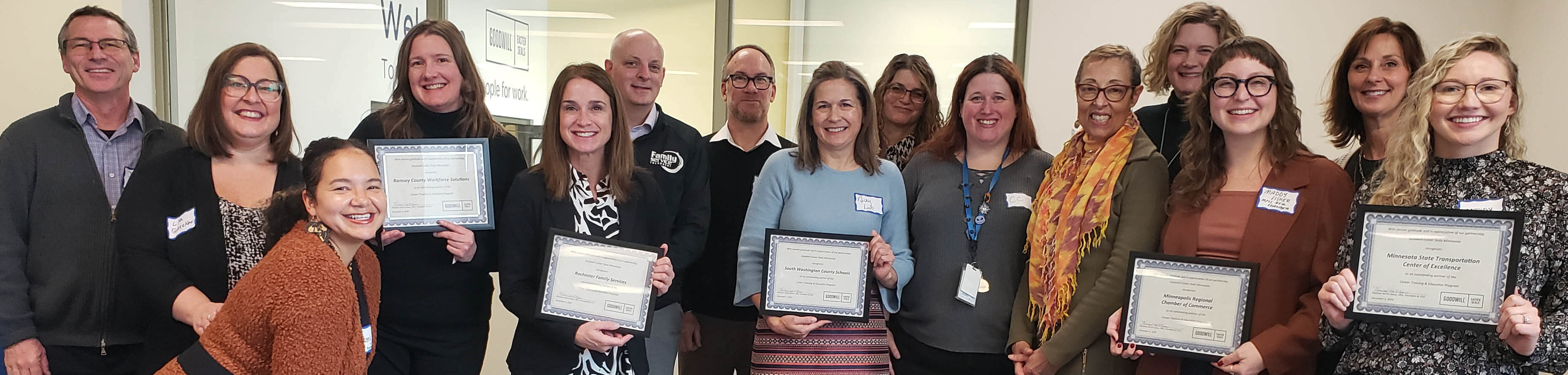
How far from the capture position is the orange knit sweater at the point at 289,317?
6.18 feet

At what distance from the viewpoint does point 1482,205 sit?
75.3 inches

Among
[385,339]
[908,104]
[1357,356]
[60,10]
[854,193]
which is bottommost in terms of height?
[385,339]

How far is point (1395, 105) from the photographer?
8.59 feet

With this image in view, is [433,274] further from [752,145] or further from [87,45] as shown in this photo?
[87,45]

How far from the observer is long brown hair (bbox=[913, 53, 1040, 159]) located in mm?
2777

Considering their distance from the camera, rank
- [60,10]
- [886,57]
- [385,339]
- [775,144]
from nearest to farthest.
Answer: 1. [385,339]
2. [775,144]
3. [60,10]
4. [886,57]

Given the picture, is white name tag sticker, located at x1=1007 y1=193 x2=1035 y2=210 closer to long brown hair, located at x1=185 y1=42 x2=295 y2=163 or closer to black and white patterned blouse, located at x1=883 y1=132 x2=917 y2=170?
black and white patterned blouse, located at x1=883 y1=132 x2=917 y2=170

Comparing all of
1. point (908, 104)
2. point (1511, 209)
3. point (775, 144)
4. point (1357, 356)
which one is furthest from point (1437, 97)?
point (775, 144)

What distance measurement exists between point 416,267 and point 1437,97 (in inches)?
105

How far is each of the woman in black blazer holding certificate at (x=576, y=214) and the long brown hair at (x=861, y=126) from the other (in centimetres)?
50

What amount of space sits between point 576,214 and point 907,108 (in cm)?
160

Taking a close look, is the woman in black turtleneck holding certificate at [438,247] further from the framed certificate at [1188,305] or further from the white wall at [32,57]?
the white wall at [32,57]

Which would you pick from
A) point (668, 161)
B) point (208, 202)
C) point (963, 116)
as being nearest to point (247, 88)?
point (208, 202)

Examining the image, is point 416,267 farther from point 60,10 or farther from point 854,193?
point 60,10
